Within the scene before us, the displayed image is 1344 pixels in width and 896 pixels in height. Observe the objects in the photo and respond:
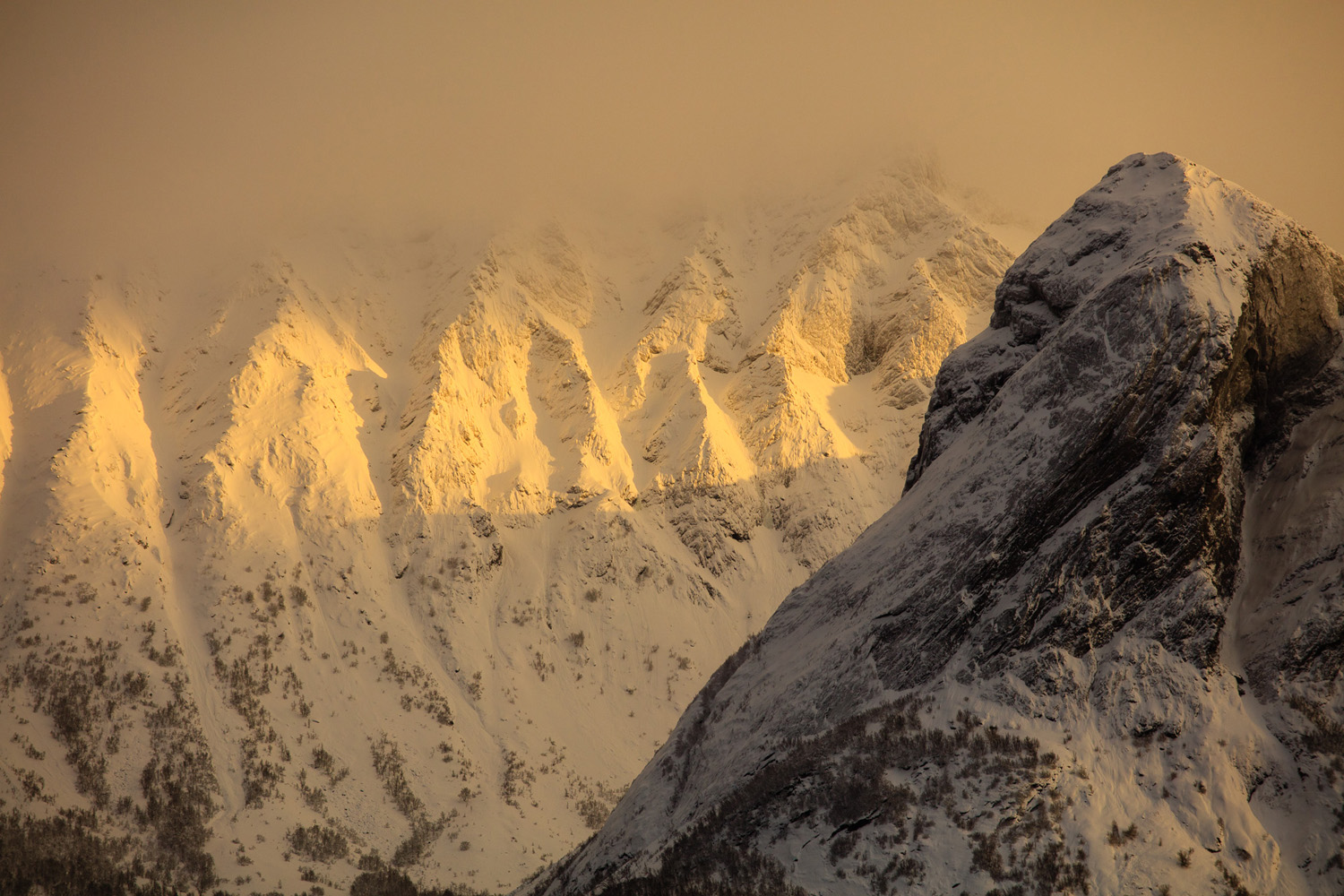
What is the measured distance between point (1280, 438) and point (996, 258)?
9271 centimetres

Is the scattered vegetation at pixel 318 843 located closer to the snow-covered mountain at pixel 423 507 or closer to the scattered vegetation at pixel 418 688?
the snow-covered mountain at pixel 423 507

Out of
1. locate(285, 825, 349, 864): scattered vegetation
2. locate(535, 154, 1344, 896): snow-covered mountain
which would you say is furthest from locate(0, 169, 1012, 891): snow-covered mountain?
locate(535, 154, 1344, 896): snow-covered mountain

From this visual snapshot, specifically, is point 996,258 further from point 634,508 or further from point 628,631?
point 628,631

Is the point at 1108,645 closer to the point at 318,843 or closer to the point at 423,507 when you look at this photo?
the point at 318,843

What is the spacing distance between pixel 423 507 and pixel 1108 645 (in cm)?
6724

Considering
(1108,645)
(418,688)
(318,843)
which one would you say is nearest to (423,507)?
(418,688)

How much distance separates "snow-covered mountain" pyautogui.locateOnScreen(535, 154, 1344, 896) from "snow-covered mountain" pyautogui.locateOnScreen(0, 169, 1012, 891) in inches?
1649

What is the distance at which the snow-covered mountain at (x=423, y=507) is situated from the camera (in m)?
61.7

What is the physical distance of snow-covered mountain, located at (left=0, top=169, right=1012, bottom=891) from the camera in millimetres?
61656

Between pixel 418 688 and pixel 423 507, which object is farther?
pixel 423 507

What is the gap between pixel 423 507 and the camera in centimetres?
8244

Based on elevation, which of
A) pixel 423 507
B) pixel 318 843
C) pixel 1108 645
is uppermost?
pixel 423 507

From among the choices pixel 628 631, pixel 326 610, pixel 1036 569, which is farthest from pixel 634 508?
pixel 1036 569

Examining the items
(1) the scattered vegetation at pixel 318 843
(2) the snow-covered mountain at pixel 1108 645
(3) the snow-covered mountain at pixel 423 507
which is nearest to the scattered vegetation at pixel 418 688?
(3) the snow-covered mountain at pixel 423 507
